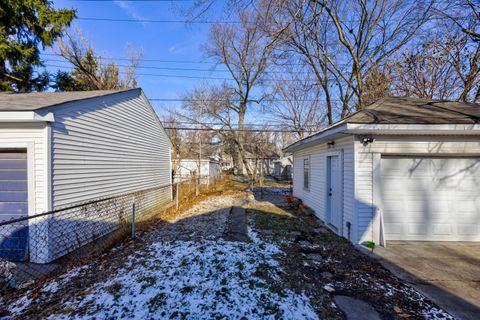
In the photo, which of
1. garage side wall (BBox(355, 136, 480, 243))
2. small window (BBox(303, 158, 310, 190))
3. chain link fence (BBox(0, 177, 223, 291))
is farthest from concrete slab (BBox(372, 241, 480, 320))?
chain link fence (BBox(0, 177, 223, 291))

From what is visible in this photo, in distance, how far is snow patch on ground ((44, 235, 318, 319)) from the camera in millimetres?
2547

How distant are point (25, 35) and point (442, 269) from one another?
17.6 m

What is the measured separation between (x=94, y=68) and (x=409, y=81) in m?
20.8

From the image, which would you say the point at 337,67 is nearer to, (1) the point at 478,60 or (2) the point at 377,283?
(1) the point at 478,60

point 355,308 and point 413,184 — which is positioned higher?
point 413,184

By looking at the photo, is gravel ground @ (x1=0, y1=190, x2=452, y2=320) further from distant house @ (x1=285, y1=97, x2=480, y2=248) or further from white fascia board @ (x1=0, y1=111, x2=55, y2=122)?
white fascia board @ (x1=0, y1=111, x2=55, y2=122)

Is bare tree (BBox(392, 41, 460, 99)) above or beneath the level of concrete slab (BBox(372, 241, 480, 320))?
above

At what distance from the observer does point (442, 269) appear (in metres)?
3.74

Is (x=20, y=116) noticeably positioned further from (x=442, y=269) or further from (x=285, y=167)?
(x=285, y=167)

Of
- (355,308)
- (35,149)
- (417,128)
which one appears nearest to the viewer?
(355,308)

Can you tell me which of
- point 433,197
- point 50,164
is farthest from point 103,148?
point 433,197

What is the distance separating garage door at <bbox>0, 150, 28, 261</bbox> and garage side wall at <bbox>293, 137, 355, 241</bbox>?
6856mm

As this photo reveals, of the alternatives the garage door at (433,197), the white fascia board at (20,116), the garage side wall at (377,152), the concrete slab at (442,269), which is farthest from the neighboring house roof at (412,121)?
the white fascia board at (20,116)

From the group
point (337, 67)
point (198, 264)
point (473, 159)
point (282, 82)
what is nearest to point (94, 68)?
point (282, 82)
